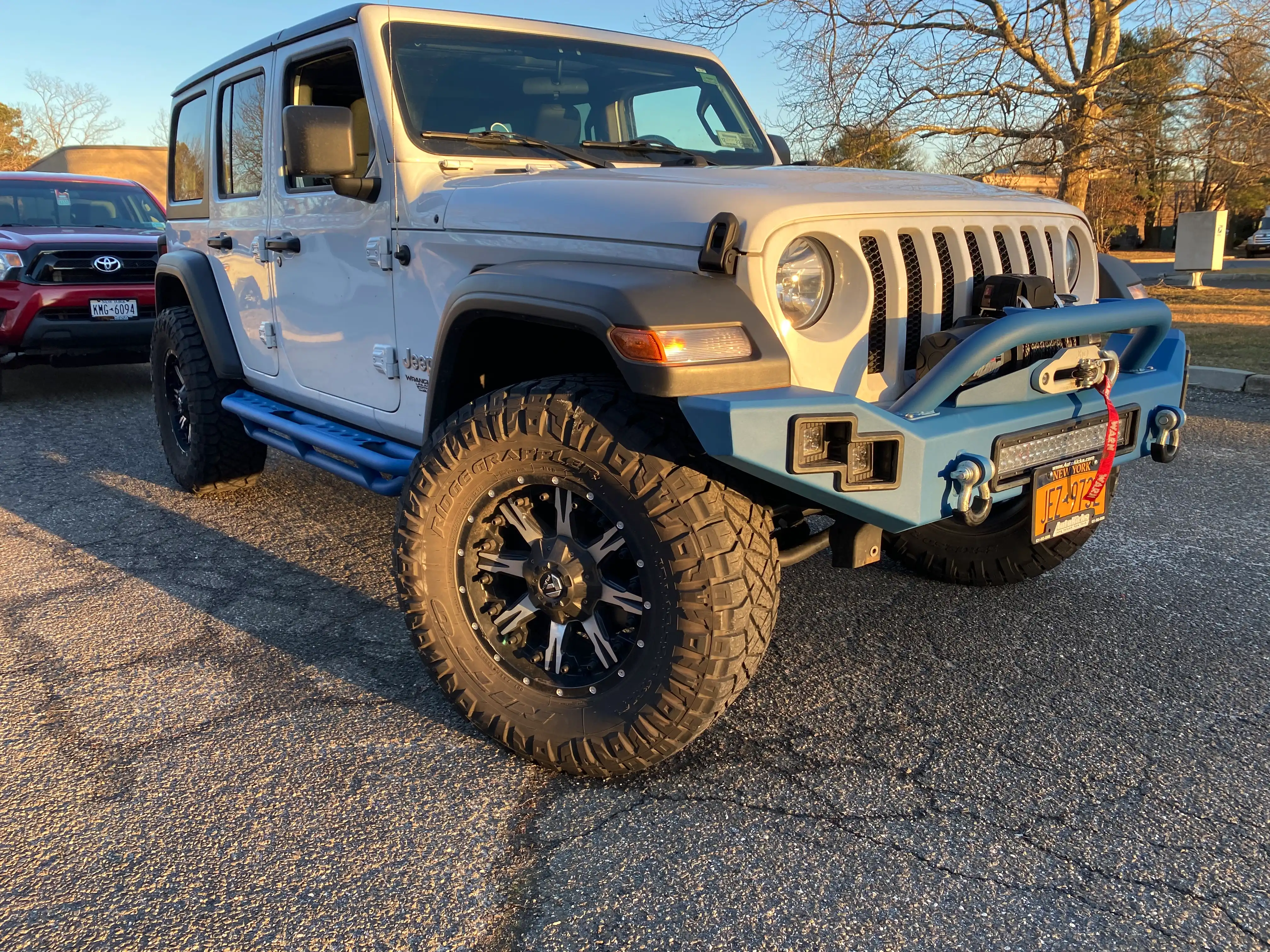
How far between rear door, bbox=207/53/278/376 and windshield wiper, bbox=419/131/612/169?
1.15 m

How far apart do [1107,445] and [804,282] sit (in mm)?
968

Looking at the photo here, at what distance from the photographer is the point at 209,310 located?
471 centimetres

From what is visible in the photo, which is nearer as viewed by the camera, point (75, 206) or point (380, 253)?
point (380, 253)

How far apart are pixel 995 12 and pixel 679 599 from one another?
14117mm

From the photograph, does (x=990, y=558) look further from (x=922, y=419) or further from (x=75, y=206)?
(x=75, y=206)

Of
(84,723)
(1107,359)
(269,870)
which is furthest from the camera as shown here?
(84,723)

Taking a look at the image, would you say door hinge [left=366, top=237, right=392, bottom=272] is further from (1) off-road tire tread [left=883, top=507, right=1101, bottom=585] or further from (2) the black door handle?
(1) off-road tire tread [left=883, top=507, right=1101, bottom=585]

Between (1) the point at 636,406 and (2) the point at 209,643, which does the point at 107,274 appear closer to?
(2) the point at 209,643

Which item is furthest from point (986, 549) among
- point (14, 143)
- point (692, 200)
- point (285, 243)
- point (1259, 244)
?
point (14, 143)

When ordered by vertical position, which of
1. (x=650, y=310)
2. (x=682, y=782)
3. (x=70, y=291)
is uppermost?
(x=650, y=310)

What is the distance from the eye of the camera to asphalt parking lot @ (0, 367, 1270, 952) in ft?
6.78

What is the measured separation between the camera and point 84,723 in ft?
9.47

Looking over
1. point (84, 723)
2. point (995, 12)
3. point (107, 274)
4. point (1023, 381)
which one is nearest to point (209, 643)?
point (84, 723)

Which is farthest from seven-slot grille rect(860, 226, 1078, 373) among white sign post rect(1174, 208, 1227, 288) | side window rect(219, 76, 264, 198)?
white sign post rect(1174, 208, 1227, 288)
